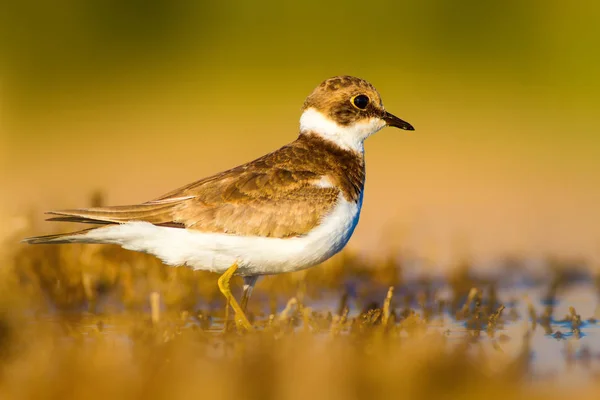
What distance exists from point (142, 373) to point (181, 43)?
46.1 feet

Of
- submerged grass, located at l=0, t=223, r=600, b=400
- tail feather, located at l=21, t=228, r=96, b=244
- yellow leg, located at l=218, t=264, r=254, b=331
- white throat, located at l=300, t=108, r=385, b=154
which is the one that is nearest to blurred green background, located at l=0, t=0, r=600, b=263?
submerged grass, located at l=0, t=223, r=600, b=400

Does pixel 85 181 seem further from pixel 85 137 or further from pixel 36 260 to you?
pixel 36 260

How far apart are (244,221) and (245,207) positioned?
0.36 ft

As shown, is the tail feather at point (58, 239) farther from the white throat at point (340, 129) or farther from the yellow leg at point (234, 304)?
the white throat at point (340, 129)

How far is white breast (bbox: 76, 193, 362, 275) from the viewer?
24.7 feet

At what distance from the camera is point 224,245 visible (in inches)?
296

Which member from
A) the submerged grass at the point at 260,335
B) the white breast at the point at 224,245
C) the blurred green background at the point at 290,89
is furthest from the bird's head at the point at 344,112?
the blurred green background at the point at 290,89

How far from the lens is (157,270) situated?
891 centimetres

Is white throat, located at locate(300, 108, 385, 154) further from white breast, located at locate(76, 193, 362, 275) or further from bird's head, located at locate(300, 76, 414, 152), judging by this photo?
white breast, located at locate(76, 193, 362, 275)

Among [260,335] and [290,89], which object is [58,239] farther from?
[290,89]

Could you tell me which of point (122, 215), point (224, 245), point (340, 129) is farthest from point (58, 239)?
point (340, 129)

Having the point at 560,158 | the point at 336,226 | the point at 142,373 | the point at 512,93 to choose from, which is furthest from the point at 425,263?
the point at 512,93

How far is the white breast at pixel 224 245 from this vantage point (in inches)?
296

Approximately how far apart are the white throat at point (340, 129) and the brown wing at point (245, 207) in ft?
1.76
